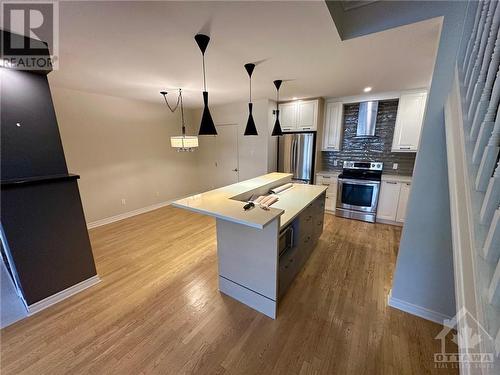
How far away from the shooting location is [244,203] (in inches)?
→ 73.7

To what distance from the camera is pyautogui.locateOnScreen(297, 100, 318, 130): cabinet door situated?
4.05 m

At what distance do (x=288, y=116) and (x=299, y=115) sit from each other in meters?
0.25

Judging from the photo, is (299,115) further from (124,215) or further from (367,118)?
(124,215)

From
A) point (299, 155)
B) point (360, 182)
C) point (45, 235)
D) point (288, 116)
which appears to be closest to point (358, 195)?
point (360, 182)

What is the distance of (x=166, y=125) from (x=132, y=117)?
0.82 metres

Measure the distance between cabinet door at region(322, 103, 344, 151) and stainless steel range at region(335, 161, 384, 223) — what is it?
49 cm

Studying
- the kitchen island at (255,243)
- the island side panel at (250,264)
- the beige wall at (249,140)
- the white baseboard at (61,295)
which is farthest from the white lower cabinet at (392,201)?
the white baseboard at (61,295)

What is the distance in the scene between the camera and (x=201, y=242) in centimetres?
321

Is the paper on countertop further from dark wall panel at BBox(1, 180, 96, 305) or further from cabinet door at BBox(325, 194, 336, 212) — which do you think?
dark wall panel at BBox(1, 180, 96, 305)

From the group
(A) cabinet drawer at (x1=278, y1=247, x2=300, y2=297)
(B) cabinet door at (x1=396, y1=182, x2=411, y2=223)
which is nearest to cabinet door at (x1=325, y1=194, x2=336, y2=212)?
(B) cabinet door at (x1=396, y1=182, x2=411, y2=223)

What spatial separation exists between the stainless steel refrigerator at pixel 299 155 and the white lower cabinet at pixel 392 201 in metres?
1.37

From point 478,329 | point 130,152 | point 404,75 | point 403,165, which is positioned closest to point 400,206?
point 403,165

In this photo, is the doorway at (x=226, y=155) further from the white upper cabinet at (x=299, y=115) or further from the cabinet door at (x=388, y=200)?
the cabinet door at (x=388, y=200)

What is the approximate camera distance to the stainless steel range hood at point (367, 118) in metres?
3.78
